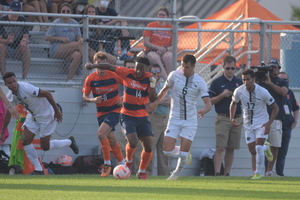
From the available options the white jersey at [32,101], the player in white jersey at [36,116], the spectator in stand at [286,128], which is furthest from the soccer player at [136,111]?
the spectator in stand at [286,128]

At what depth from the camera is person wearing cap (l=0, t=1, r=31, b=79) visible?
14.6 meters

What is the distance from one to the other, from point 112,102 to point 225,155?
119 inches

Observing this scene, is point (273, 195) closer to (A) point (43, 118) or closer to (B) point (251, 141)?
(B) point (251, 141)

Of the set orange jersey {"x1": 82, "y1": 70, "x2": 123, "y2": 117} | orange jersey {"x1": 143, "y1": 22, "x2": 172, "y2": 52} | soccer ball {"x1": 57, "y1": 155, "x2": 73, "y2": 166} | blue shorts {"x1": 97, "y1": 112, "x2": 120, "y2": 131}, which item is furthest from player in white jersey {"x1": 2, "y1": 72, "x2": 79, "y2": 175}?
orange jersey {"x1": 143, "y1": 22, "x2": 172, "y2": 52}

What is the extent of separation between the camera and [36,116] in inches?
555

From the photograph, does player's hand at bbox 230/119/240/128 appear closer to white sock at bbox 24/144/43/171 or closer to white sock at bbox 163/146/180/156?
white sock at bbox 163/146/180/156

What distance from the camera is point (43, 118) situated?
14.1 m

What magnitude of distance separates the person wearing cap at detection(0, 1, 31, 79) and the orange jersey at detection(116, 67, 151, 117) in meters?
3.02

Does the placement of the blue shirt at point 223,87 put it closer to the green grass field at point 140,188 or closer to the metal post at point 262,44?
the metal post at point 262,44

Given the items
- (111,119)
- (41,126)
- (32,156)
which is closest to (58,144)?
(41,126)

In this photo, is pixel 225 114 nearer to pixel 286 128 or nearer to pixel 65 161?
pixel 286 128

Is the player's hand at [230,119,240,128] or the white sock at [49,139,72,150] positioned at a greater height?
→ the player's hand at [230,119,240,128]

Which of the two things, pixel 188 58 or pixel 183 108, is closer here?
pixel 188 58

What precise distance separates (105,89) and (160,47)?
2.23 metres
